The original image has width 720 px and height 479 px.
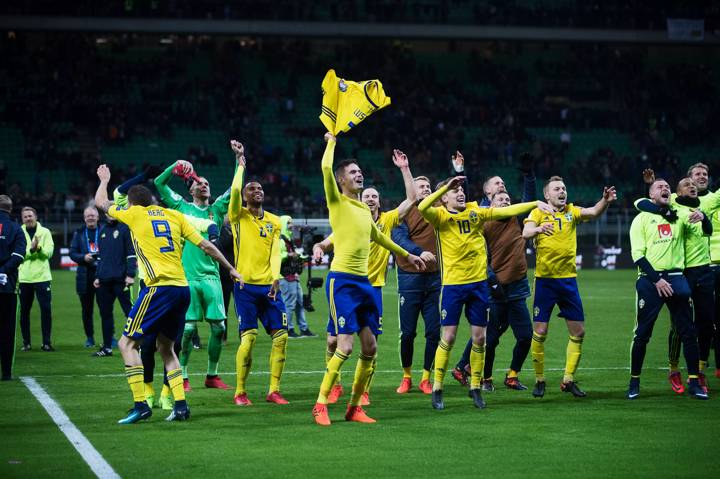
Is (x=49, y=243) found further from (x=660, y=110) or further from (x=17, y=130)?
(x=660, y=110)

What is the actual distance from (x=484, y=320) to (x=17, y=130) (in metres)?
39.3

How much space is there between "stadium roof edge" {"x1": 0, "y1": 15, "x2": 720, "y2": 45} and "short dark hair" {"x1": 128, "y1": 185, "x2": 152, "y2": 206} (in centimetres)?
3987

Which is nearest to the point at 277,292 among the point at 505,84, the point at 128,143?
the point at 128,143

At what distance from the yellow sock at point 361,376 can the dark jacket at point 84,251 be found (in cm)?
809

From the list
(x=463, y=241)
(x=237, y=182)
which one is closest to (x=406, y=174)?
(x=463, y=241)

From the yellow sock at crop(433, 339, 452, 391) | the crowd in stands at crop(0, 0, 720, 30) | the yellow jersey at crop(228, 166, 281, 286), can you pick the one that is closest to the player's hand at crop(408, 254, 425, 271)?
the yellow sock at crop(433, 339, 452, 391)

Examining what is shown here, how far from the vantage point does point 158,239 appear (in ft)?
33.2

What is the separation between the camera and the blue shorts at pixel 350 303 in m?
9.88

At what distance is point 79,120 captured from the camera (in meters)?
47.7

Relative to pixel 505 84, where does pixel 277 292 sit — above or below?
below

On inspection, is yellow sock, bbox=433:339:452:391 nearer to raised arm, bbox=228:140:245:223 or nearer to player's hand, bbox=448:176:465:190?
player's hand, bbox=448:176:465:190

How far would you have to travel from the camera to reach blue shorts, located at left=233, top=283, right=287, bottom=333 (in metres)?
11.4

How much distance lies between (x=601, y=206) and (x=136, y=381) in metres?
5.39

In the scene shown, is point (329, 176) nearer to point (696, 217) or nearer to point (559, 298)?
point (559, 298)
